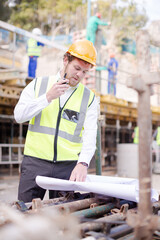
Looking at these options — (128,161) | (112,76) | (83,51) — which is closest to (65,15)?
(112,76)

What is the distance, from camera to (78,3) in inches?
1496

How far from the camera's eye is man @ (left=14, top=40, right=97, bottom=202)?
2.84 metres

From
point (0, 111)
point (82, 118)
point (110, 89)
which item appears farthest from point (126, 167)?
point (82, 118)

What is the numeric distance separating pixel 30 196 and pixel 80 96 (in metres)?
1.06

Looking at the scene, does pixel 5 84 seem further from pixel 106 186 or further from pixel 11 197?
pixel 106 186

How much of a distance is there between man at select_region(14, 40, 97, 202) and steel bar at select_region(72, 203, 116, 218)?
58 centimetres

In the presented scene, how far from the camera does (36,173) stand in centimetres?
283

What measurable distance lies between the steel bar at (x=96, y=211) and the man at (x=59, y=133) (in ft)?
1.90

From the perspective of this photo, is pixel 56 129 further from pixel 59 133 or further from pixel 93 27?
pixel 93 27

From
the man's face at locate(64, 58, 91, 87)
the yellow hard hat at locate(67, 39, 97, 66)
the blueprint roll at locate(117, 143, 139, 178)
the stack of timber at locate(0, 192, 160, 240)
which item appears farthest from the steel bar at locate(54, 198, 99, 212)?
the blueprint roll at locate(117, 143, 139, 178)

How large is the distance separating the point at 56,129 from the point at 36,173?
0.45m

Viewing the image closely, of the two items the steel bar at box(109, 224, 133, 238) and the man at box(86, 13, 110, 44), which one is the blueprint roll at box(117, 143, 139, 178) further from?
the steel bar at box(109, 224, 133, 238)

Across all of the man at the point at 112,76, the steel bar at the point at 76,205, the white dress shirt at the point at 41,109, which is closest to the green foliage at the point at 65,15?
the man at the point at 112,76

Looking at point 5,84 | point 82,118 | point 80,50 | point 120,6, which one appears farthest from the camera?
point 120,6
